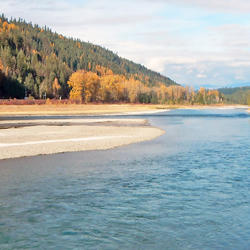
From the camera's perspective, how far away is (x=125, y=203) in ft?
44.1

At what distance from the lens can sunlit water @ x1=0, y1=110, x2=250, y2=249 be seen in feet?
33.8

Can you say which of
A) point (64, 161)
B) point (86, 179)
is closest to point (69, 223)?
point (86, 179)

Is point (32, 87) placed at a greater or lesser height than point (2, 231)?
greater

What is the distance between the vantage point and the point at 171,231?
10844 mm

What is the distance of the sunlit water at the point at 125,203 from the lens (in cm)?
1030

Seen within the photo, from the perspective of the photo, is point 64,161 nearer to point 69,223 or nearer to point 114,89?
point 69,223

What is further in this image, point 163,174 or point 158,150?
point 158,150

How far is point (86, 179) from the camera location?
17125 millimetres

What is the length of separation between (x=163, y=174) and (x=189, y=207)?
5304 millimetres

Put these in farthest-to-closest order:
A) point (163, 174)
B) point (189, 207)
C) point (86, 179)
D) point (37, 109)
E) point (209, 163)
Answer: point (37, 109) < point (209, 163) < point (163, 174) < point (86, 179) < point (189, 207)

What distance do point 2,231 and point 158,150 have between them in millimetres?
Result: 17083

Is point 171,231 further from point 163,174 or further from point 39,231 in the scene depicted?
point 163,174

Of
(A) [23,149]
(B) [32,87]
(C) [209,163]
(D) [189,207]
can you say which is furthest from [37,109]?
(D) [189,207]

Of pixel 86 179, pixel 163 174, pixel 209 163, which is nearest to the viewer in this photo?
pixel 86 179
